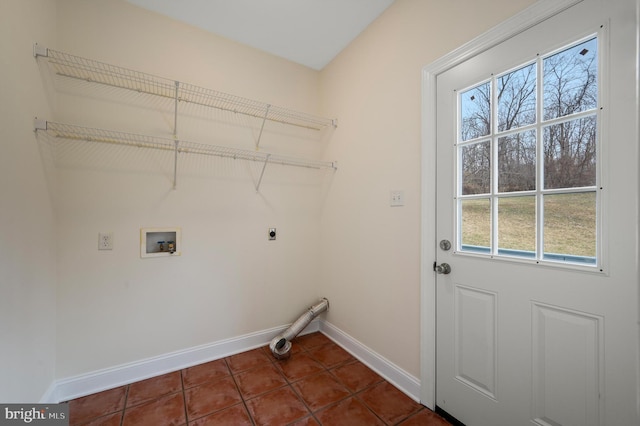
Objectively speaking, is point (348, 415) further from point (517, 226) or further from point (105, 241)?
point (105, 241)

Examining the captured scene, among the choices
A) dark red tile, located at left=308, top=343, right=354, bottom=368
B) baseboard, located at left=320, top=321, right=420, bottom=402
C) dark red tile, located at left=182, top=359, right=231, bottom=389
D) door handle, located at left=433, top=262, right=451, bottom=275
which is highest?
door handle, located at left=433, top=262, right=451, bottom=275

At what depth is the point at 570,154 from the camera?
1.05 meters

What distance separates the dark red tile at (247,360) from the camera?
1979 mm

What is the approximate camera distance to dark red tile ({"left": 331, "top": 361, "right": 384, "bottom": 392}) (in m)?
1.78

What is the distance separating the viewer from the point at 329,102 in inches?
99.7

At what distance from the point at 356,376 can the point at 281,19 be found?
281 centimetres

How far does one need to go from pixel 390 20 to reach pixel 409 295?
200 cm

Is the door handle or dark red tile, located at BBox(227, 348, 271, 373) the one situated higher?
the door handle

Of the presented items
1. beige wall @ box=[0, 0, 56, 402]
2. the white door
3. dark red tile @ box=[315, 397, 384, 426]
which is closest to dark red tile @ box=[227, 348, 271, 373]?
dark red tile @ box=[315, 397, 384, 426]

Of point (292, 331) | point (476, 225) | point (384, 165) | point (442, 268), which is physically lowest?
point (292, 331)

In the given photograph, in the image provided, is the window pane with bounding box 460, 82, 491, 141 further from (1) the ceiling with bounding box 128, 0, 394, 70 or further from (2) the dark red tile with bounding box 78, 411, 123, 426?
(2) the dark red tile with bounding box 78, 411, 123, 426

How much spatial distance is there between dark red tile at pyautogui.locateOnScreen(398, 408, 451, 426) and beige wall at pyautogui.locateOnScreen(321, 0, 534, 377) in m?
0.21

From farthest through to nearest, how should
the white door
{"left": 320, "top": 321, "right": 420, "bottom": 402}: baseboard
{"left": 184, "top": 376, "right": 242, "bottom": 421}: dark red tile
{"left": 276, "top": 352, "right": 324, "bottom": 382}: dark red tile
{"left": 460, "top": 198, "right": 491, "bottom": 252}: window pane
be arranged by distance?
{"left": 276, "top": 352, "right": 324, "bottom": 382}: dark red tile
{"left": 320, "top": 321, "right": 420, "bottom": 402}: baseboard
{"left": 184, "top": 376, "right": 242, "bottom": 421}: dark red tile
{"left": 460, "top": 198, "right": 491, "bottom": 252}: window pane
the white door

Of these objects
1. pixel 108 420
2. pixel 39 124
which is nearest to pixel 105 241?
pixel 39 124
